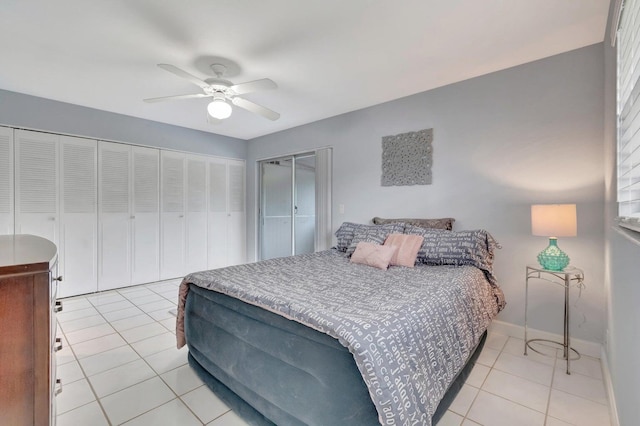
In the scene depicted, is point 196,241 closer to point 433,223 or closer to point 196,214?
point 196,214

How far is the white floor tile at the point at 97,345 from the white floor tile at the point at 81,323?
0.40 m

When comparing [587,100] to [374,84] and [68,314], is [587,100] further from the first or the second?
[68,314]

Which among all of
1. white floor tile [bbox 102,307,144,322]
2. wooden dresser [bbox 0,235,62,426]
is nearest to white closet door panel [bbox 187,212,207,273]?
white floor tile [bbox 102,307,144,322]

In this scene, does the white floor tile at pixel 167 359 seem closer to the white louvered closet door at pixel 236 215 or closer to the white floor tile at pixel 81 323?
the white floor tile at pixel 81 323

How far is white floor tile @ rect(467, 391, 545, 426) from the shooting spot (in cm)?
158

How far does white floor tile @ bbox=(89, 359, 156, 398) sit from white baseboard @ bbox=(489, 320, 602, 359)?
297 centimetres

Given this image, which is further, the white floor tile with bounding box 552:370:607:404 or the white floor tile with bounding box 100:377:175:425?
the white floor tile with bounding box 552:370:607:404

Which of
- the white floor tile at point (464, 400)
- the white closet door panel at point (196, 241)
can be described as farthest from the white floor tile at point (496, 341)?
the white closet door panel at point (196, 241)

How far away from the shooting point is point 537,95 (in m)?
2.51

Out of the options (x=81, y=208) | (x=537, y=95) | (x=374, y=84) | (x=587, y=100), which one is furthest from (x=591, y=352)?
(x=81, y=208)

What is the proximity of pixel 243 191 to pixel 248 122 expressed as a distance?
1532 mm

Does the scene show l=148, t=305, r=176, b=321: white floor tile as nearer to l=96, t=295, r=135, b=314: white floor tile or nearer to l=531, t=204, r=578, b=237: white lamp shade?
l=96, t=295, r=135, b=314: white floor tile

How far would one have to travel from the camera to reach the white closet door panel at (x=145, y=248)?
418 centimetres

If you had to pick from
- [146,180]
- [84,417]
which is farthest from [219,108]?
[146,180]
